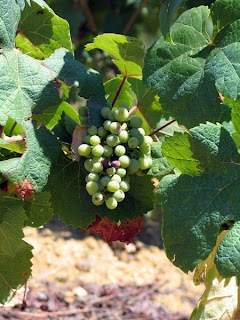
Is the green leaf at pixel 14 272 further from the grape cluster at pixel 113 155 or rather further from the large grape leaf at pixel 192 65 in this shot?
the large grape leaf at pixel 192 65

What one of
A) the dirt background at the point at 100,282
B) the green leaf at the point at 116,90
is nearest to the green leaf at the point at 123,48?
the green leaf at the point at 116,90

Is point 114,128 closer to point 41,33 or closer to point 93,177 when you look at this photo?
point 93,177

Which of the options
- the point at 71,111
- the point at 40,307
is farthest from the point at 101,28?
the point at 71,111

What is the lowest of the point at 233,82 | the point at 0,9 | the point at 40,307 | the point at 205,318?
the point at 40,307

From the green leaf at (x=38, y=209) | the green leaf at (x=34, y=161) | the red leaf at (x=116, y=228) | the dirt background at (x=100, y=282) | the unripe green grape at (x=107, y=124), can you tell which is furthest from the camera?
the dirt background at (x=100, y=282)

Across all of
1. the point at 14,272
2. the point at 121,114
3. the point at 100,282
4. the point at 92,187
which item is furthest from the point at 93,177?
the point at 100,282

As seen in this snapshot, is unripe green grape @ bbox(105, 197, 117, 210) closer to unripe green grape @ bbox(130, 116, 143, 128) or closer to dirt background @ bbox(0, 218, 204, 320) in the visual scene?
unripe green grape @ bbox(130, 116, 143, 128)

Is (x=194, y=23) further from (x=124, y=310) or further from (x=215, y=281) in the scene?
(x=124, y=310)
